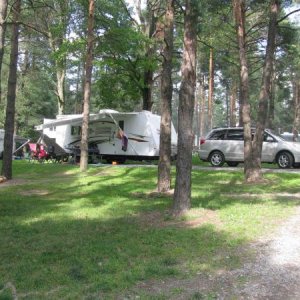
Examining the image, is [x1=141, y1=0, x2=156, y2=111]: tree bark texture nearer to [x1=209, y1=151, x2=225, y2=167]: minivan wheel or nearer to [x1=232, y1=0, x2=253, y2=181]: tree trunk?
[x1=209, y1=151, x2=225, y2=167]: minivan wheel

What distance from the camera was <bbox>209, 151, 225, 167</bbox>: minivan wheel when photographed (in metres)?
20.9

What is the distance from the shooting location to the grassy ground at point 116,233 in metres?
5.54

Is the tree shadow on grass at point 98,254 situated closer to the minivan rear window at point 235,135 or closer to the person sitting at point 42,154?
the minivan rear window at point 235,135

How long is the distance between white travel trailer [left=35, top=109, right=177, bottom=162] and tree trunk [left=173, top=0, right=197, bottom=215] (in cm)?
1382

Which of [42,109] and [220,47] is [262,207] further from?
[42,109]

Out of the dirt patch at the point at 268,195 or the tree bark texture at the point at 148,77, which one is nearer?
the dirt patch at the point at 268,195

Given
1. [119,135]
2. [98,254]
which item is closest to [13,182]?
[119,135]

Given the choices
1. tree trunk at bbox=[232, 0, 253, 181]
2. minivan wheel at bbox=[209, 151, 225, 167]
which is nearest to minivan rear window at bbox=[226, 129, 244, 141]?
minivan wheel at bbox=[209, 151, 225, 167]

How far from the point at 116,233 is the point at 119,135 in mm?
15968

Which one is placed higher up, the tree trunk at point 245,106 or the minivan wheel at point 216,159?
the tree trunk at point 245,106

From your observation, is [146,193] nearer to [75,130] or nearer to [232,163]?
[232,163]

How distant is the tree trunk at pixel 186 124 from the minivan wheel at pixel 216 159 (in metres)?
11.8

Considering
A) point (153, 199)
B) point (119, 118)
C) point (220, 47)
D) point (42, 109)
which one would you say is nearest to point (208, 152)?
point (119, 118)

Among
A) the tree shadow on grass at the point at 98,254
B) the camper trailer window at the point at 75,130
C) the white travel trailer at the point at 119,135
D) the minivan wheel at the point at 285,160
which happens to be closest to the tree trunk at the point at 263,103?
the minivan wheel at the point at 285,160
